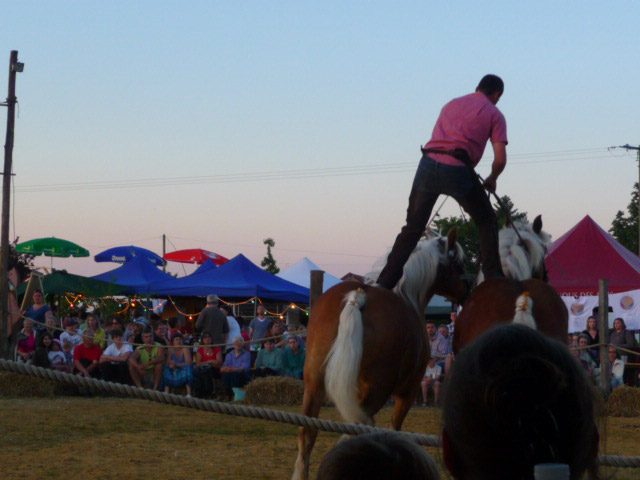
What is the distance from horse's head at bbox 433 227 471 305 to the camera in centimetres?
662

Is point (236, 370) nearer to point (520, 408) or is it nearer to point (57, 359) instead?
point (57, 359)

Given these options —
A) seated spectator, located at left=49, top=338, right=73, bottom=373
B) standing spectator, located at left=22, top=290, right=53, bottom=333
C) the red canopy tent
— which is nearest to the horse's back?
seated spectator, located at left=49, top=338, right=73, bottom=373

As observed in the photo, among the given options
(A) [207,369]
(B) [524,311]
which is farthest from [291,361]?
(B) [524,311]

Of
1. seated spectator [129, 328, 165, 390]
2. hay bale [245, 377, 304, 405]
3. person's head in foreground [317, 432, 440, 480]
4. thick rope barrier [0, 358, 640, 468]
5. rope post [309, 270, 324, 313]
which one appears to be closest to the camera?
person's head in foreground [317, 432, 440, 480]

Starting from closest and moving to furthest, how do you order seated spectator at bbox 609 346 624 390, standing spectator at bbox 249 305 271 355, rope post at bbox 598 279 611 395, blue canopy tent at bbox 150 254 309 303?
rope post at bbox 598 279 611 395
seated spectator at bbox 609 346 624 390
standing spectator at bbox 249 305 271 355
blue canopy tent at bbox 150 254 309 303

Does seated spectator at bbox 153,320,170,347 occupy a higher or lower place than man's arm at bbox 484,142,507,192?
lower

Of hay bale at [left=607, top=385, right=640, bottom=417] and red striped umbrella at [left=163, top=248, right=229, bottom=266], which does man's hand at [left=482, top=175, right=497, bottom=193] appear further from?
red striped umbrella at [left=163, top=248, right=229, bottom=266]

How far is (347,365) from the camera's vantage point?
17.9ft

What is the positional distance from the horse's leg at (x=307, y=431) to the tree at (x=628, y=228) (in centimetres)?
5299

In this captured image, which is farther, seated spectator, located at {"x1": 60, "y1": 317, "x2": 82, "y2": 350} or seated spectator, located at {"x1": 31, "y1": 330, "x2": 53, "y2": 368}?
seated spectator, located at {"x1": 60, "y1": 317, "x2": 82, "y2": 350}

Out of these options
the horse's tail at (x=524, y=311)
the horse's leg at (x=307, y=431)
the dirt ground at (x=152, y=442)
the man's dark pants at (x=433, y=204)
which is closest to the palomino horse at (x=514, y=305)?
the horse's tail at (x=524, y=311)

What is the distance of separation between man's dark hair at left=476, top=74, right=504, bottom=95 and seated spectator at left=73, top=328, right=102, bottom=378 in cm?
1044

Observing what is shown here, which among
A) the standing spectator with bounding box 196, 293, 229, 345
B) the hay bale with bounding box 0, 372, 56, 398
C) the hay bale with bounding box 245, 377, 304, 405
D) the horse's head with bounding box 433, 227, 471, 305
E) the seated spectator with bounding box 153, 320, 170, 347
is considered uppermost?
the horse's head with bounding box 433, 227, 471, 305

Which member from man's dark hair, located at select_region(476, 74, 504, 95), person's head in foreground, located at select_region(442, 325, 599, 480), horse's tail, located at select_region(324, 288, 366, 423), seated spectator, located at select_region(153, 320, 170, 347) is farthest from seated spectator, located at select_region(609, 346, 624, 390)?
person's head in foreground, located at select_region(442, 325, 599, 480)
